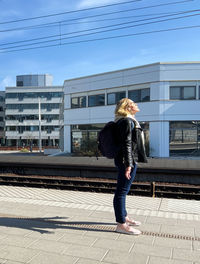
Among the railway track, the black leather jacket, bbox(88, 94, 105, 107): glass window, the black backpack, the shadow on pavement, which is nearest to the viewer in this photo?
the black leather jacket

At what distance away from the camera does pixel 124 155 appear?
11.7 ft

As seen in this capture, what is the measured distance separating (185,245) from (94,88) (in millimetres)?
24721

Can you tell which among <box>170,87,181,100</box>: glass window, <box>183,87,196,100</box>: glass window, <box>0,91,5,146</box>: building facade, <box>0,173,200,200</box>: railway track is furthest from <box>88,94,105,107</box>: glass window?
<box>0,91,5,146</box>: building facade

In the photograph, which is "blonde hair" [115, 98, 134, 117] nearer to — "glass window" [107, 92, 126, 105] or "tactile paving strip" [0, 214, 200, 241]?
"tactile paving strip" [0, 214, 200, 241]

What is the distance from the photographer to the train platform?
310 cm

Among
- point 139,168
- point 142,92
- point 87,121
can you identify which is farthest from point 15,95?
point 139,168

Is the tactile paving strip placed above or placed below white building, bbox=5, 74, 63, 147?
below

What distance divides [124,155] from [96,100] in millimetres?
24147

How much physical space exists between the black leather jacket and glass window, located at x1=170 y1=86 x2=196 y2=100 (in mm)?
20364

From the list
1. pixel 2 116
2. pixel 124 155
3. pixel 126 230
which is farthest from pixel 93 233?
pixel 2 116

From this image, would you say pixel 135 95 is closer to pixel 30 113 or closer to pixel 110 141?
pixel 110 141

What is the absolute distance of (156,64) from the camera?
2330 cm

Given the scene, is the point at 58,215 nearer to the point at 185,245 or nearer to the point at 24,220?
the point at 24,220

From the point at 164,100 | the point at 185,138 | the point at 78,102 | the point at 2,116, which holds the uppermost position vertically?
the point at 2,116
